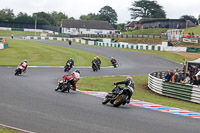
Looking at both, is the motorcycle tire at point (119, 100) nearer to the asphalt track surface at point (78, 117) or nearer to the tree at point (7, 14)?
the asphalt track surface at point (78, 117)

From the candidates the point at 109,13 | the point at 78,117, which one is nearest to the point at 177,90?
the point at 78,117

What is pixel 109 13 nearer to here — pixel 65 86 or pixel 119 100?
pixel 65 86

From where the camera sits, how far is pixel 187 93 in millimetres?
20922

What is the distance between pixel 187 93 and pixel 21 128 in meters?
13.5

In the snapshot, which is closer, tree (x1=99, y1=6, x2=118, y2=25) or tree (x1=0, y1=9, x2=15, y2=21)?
tree (x1=0, y1=9, x2=15, y2=21)

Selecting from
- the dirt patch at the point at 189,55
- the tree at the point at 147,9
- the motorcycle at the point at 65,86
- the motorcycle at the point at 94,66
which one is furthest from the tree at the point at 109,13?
the motorcycle at the point at 65,86

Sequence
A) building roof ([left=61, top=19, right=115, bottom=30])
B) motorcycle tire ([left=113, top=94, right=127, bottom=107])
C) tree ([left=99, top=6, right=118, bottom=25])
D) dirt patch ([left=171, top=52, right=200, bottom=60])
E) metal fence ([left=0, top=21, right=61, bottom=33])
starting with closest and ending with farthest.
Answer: motorcycle tire ([left=113, top=94, right=127, bottom=107]), dirt patch ([left=171, top=52, right=200, bottom=60]), metal fence ([left=0, top=21, right=61, bottom=33]), building roof ([left=61, top=19, right=115, bottom=30]), tree ([left=99, top=6, right=118, bottom=25])

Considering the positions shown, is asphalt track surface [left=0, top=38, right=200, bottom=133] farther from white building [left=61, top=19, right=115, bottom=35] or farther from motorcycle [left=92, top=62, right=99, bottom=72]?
white building [left=61, top=19, right=115, bottom=35]

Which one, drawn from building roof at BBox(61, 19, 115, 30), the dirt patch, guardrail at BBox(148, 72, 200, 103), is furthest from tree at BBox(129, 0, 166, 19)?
guardrail at BBox(148, 72, 200, 103)

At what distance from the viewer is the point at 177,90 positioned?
2175 centimetres

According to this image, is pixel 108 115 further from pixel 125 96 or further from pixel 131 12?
pixel 131 12

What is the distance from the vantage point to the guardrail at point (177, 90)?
66.8ft

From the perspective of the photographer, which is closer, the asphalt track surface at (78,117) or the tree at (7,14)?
the asphalt track surface at (78,117)

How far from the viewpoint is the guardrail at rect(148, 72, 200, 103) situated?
2037cm
